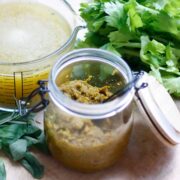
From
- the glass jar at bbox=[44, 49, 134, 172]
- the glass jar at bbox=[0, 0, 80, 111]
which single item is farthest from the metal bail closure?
the glass jar at bbox=[0, 0, 80, 111]

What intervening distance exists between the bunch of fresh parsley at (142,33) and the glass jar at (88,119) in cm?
10

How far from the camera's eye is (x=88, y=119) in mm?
587

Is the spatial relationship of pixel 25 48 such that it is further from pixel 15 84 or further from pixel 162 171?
pixel 162 171

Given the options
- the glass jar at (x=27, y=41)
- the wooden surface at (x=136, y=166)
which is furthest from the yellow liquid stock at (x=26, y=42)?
the wooden surface at (x=136, y=166)

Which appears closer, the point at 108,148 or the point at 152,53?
the point at 108,148

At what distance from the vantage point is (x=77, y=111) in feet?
1.88

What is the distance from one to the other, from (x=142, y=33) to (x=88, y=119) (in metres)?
0.25

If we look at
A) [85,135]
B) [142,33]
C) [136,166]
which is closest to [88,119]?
[85,135]

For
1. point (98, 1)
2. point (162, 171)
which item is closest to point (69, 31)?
point (98, 1)

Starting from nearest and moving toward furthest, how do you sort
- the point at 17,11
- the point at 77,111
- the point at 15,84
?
the point at 77,111 → the point at 15,84 → the point at 17,11

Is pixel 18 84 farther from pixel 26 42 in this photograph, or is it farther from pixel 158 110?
pixel 158 110

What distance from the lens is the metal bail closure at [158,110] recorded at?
2.08 ft

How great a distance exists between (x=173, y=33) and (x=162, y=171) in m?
0.25

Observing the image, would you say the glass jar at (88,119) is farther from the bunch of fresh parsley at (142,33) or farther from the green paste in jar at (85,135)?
the bunch of fresh parsley at (142,33)
